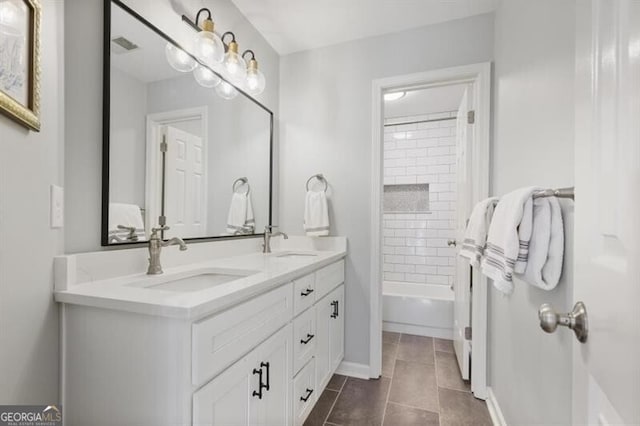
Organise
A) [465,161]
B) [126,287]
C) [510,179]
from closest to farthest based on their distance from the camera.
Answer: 1. [126,287]
2. [510,179]
3. [465,161]

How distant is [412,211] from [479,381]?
2.07 meters

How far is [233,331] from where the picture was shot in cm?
94

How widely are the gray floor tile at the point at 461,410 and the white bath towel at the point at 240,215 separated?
5.26ft

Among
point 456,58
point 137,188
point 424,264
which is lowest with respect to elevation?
point 424,264

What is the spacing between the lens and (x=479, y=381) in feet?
5.99

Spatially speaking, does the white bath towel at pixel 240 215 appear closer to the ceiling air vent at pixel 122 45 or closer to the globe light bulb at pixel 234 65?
the globe light bulb at pixel 234 65

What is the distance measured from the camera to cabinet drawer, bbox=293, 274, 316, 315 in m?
1.38

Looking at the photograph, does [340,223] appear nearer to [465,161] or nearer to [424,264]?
[465,161]

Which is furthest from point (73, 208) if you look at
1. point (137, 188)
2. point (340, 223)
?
point (340, 223)

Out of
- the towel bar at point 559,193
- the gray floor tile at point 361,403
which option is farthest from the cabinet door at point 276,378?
the towel bar at point 559,193

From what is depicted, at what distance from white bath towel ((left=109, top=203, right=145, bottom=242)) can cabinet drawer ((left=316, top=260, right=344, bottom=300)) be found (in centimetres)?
90

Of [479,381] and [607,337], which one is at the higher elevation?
[607,337]

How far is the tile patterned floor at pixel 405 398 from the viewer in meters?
1.62

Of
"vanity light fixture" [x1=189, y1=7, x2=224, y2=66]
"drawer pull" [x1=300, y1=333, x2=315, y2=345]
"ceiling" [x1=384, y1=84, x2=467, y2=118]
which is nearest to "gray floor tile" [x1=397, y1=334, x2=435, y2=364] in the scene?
"drawer pull" [x1=300, y1=333, x2=315, y2=345]
